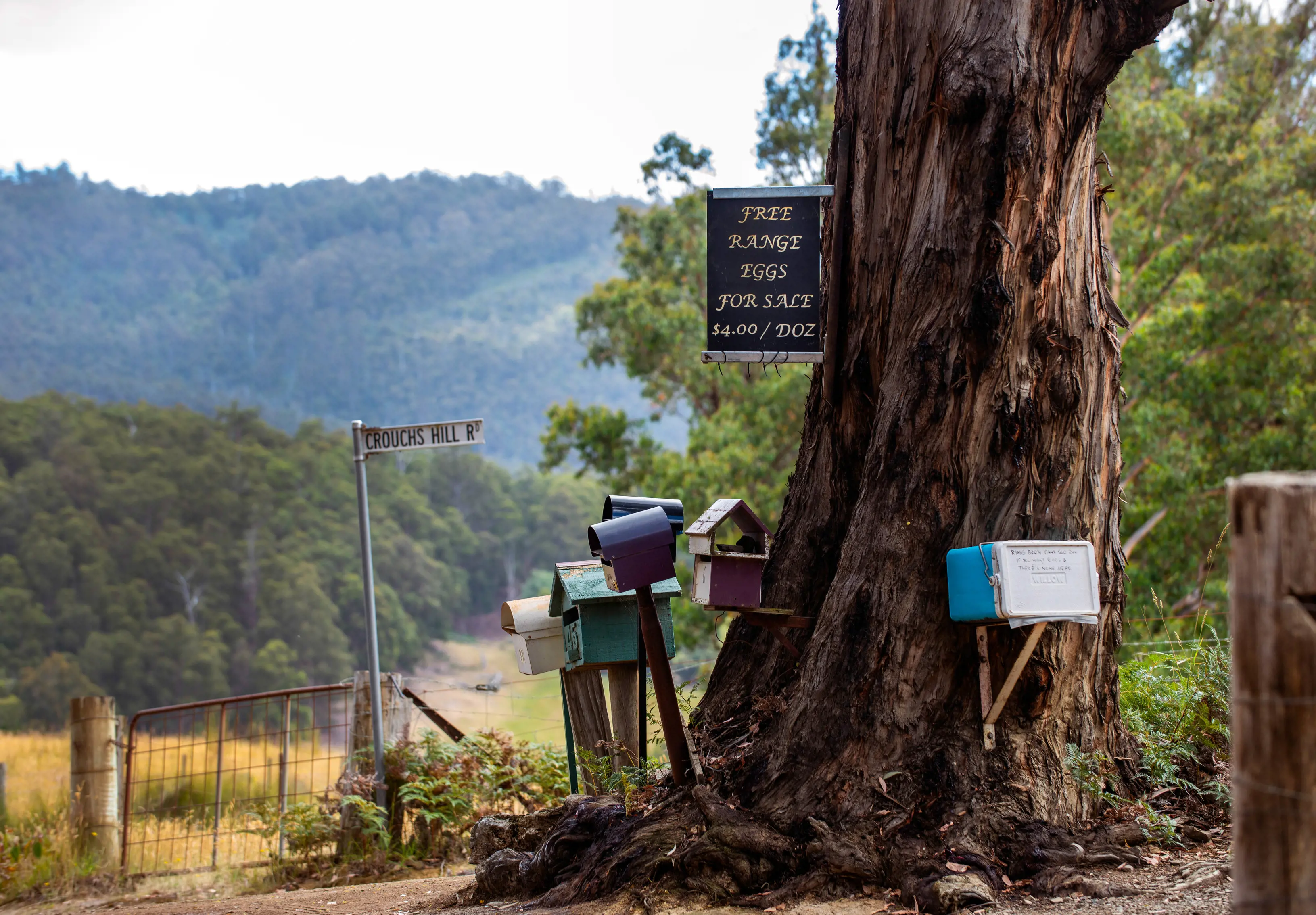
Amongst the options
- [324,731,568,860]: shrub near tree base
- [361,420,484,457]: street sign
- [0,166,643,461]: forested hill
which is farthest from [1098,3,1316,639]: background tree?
[0,166,643,461]: forested hill

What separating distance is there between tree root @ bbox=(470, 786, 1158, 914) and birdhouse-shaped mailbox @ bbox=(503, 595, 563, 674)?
4.65 ft

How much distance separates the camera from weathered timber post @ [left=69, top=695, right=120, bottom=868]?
7.20 m

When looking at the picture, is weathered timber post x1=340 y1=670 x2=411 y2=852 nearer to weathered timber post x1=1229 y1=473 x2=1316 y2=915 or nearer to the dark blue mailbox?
the dark blue mailbox

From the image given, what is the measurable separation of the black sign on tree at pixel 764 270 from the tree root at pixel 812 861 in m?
2.09

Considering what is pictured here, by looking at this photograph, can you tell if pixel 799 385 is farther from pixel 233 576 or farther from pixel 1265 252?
pixel 233 576

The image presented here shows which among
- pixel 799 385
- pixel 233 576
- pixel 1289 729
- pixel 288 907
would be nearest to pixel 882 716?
pixel 1289 729

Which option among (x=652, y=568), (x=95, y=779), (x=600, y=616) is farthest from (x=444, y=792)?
(x=652, y=568)

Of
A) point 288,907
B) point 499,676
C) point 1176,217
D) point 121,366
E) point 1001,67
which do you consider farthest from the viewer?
point 121,366

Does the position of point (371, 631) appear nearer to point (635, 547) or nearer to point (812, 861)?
point (635, 547)

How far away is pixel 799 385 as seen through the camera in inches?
763

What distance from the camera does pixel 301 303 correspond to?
138625 millimetres

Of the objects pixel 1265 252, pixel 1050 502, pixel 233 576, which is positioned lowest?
pixel 233 576

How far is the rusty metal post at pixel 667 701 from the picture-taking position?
4238 millimetres

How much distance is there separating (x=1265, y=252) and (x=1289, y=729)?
17411mm
